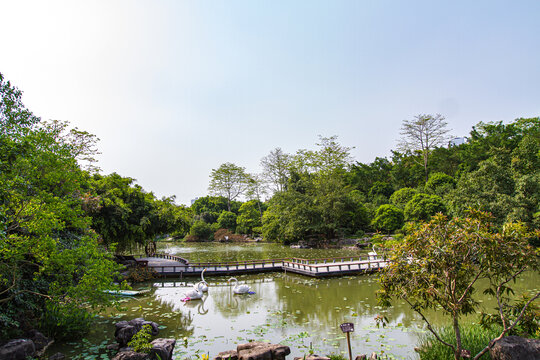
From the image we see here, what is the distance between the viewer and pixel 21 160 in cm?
560

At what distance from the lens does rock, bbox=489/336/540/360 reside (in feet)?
14.9

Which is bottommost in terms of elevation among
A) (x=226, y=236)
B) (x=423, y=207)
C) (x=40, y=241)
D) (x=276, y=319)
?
(x=276, y=319)

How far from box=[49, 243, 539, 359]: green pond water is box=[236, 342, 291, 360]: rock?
1.89 feet

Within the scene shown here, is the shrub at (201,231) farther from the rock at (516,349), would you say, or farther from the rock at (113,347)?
the rock at (516,349)

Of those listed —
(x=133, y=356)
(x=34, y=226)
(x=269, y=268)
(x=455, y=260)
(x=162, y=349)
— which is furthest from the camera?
(x=269, y=268)

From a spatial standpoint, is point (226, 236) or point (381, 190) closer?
point (381, 190)

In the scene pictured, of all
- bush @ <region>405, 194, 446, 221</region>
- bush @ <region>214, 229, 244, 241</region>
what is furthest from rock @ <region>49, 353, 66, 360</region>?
bush @ <region>214, 229, 244, 241</region>

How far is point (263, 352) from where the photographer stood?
5824 mm

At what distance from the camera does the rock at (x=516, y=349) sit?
4527 mm

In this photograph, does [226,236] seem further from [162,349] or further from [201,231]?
[162,349]

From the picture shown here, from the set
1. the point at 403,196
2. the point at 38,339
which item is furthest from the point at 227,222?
the point at 38,339

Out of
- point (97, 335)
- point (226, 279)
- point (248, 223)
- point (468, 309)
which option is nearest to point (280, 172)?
point (248, 223)

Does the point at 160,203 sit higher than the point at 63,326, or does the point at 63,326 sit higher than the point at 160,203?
the point at 160,203

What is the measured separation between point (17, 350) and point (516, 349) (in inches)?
343
